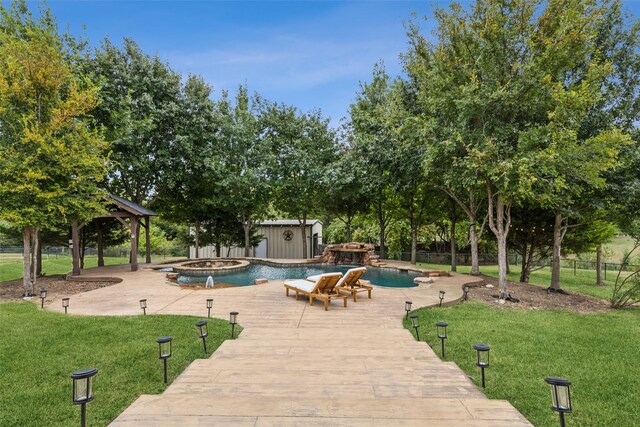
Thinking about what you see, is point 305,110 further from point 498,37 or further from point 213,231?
point 498,37

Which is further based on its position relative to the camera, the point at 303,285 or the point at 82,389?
the point at 303,285

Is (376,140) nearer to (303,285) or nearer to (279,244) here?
(303,285)

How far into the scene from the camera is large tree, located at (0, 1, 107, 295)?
29.6 ft

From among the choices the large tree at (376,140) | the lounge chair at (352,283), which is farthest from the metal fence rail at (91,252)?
the lounge chair at (352,283)

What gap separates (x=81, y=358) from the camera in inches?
195

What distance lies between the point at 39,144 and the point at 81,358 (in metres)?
7.25

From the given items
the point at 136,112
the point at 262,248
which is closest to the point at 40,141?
the point at 136,112

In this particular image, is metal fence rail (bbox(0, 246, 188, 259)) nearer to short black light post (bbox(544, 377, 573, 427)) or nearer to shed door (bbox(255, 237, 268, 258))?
shed door (bbox(255, 237, 268, 258))

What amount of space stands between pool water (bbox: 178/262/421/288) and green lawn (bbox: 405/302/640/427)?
610 cm

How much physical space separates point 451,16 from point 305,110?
45.6 ft

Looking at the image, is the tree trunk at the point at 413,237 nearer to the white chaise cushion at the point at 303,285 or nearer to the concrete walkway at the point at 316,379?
the white chaise cushion at the point at 303,285

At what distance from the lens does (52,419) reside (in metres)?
3.37

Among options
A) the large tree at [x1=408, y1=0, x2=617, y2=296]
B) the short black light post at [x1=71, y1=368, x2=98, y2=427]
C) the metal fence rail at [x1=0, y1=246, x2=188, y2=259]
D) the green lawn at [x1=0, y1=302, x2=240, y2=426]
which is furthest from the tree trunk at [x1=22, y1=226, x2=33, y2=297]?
the metal fence rail at [x1=0, y1=246, x2=188, y2=259]

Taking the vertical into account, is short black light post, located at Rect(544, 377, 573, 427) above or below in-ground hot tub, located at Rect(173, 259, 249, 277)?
above
